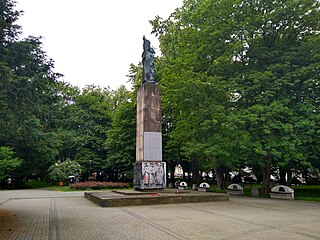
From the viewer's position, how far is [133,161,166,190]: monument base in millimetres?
16500

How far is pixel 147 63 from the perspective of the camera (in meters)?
18.5

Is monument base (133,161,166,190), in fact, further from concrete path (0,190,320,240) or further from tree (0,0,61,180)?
tree (0,0,61,180)

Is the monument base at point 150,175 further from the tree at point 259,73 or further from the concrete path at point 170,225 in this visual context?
the concrete path at point 170,225

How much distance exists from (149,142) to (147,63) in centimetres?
501

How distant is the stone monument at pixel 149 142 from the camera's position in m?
16.6

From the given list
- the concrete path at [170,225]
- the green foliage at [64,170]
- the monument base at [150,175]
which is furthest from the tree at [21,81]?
the green foliage at [64,170]

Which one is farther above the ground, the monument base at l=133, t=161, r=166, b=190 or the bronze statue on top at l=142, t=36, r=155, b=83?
the bronze statue on top at l=142, t=36, r=155, b=83

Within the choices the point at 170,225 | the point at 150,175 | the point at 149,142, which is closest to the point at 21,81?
the point at 170,225

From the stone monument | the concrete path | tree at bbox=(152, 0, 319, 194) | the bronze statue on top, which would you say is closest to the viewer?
the concrete path

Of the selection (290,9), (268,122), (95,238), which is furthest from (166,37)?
(95,238)

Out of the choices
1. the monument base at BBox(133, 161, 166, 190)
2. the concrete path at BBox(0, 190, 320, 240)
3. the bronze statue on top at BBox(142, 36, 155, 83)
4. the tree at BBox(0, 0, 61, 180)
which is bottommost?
the concrete path at BBox(0, 190, 320, 240)

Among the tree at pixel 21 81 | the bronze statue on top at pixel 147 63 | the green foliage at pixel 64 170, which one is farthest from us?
the green foliage at pixel 64 170

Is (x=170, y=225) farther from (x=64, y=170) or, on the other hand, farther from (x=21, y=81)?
(x=64, y=170)

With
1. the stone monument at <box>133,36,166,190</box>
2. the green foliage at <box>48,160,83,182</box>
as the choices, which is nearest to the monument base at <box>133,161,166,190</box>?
the stone monument at <box>133,36,166,190</box>
